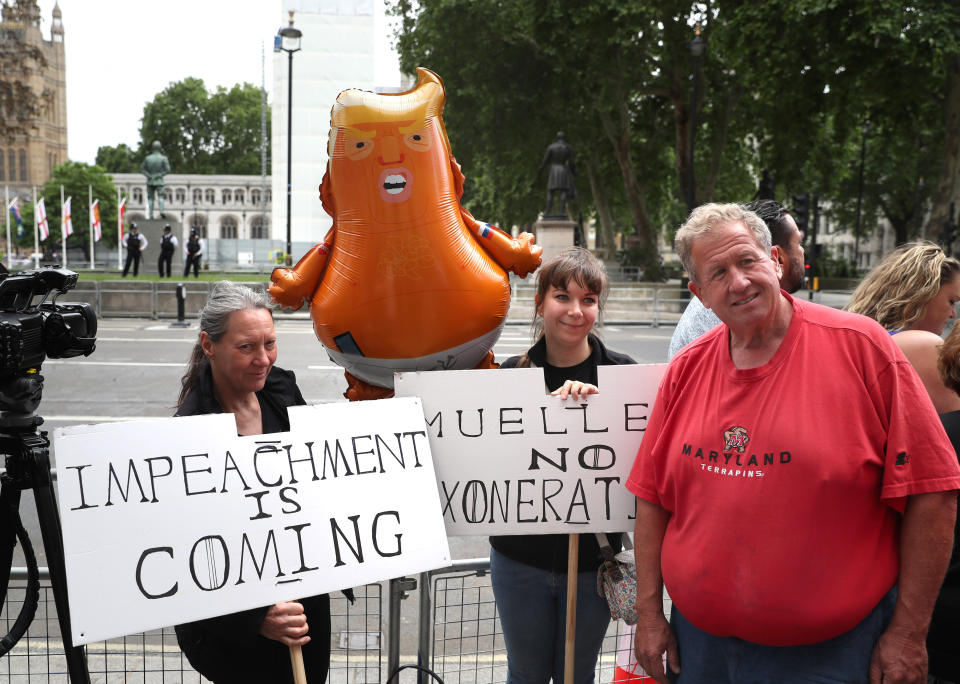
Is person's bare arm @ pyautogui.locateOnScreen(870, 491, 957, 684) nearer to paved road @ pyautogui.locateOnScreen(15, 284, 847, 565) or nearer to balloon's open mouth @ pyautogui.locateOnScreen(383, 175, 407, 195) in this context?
balloon's open mouth @ pyautogui.locateOnScreen(383, 175, 407, 195)

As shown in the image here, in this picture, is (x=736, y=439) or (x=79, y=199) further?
(x=79, y=199)

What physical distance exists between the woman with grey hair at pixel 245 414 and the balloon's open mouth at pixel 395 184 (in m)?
0.71

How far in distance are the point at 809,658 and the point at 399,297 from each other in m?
1.84

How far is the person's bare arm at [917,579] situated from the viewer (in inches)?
74.1

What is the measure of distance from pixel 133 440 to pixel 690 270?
159 cm

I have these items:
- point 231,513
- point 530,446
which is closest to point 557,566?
point 530,446

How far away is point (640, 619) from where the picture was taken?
2234 mm

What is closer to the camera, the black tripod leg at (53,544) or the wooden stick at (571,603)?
the black tripod leg at (53,544)

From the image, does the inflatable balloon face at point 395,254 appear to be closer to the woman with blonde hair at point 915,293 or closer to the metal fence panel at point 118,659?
the metal fence panel at point 118,659

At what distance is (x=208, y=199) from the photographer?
3014 inches

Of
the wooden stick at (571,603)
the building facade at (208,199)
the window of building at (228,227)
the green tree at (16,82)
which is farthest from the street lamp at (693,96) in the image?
the window of building at (228,227)

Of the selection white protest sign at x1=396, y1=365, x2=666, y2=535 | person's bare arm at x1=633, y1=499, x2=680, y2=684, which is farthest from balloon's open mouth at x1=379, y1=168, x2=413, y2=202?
person's bare arm at x1=633, y1=499, x2=680, y2=684

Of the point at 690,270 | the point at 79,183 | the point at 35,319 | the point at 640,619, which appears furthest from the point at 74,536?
the point at 79,183

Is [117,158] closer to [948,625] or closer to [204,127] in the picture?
[204,127]
